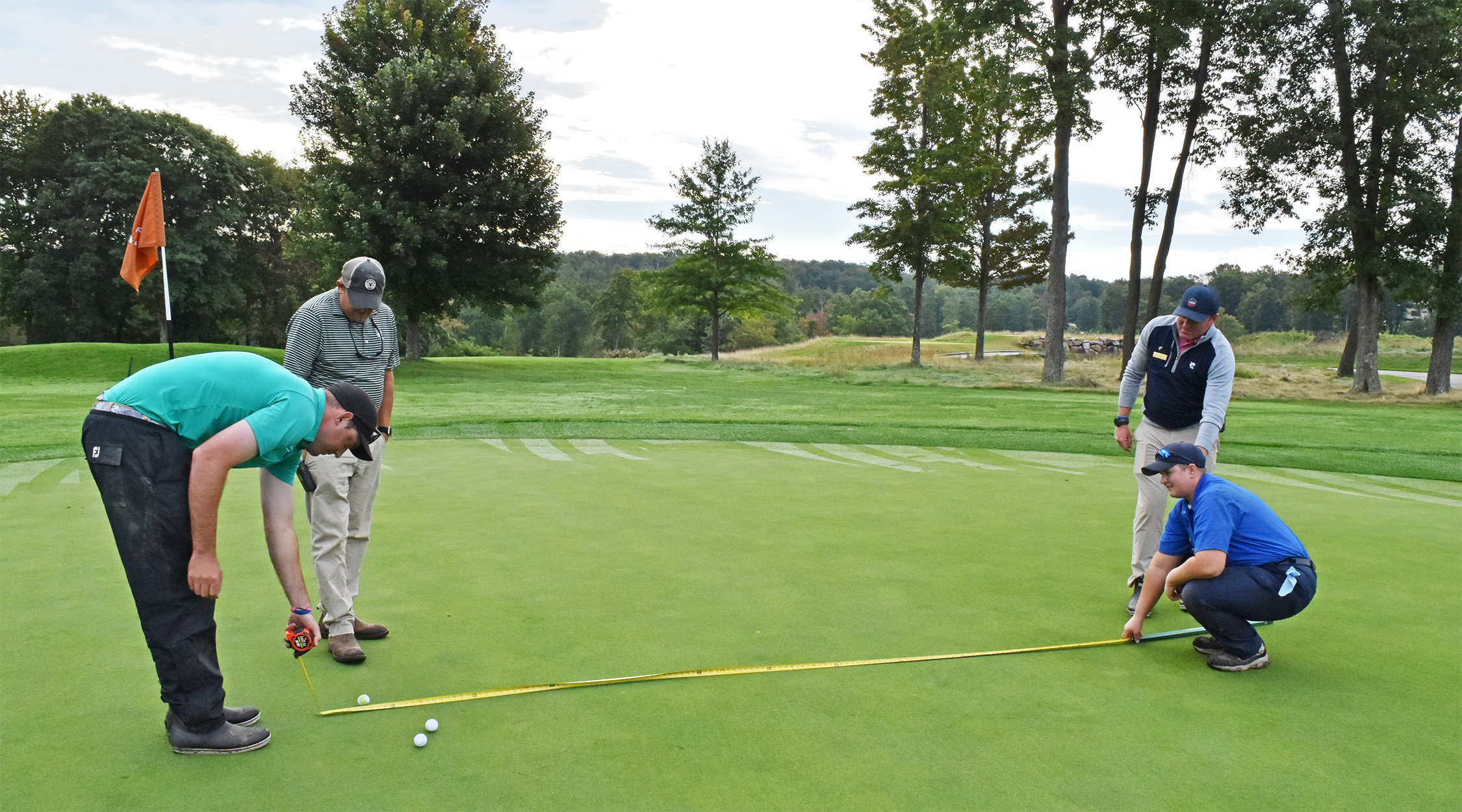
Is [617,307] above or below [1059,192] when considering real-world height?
below

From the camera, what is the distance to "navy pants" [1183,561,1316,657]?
14.5 ft

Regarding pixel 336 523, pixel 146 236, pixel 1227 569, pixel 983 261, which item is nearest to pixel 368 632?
pixel 336 523

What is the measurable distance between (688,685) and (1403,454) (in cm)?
1323

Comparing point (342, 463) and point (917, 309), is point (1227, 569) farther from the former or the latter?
point (917, 309)

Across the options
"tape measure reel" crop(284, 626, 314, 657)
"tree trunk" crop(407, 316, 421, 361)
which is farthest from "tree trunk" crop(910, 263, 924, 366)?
"tape measure reel" crop(284, 626, 314, 657)

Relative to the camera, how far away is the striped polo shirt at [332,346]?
4617mm

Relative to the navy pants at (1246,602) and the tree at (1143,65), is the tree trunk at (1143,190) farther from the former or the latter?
the navy pants at (1246,602)

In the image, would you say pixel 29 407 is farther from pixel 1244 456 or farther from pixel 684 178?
pixel 684 178

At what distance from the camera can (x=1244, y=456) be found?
12.2 meters

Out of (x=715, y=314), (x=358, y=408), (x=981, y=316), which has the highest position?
(x=981, y=316)

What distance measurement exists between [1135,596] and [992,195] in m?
38.7

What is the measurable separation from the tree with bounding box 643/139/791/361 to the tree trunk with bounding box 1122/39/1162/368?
646 inches

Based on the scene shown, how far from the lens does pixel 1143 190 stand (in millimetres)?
29219

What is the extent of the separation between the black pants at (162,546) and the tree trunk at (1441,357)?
30.3 metres
